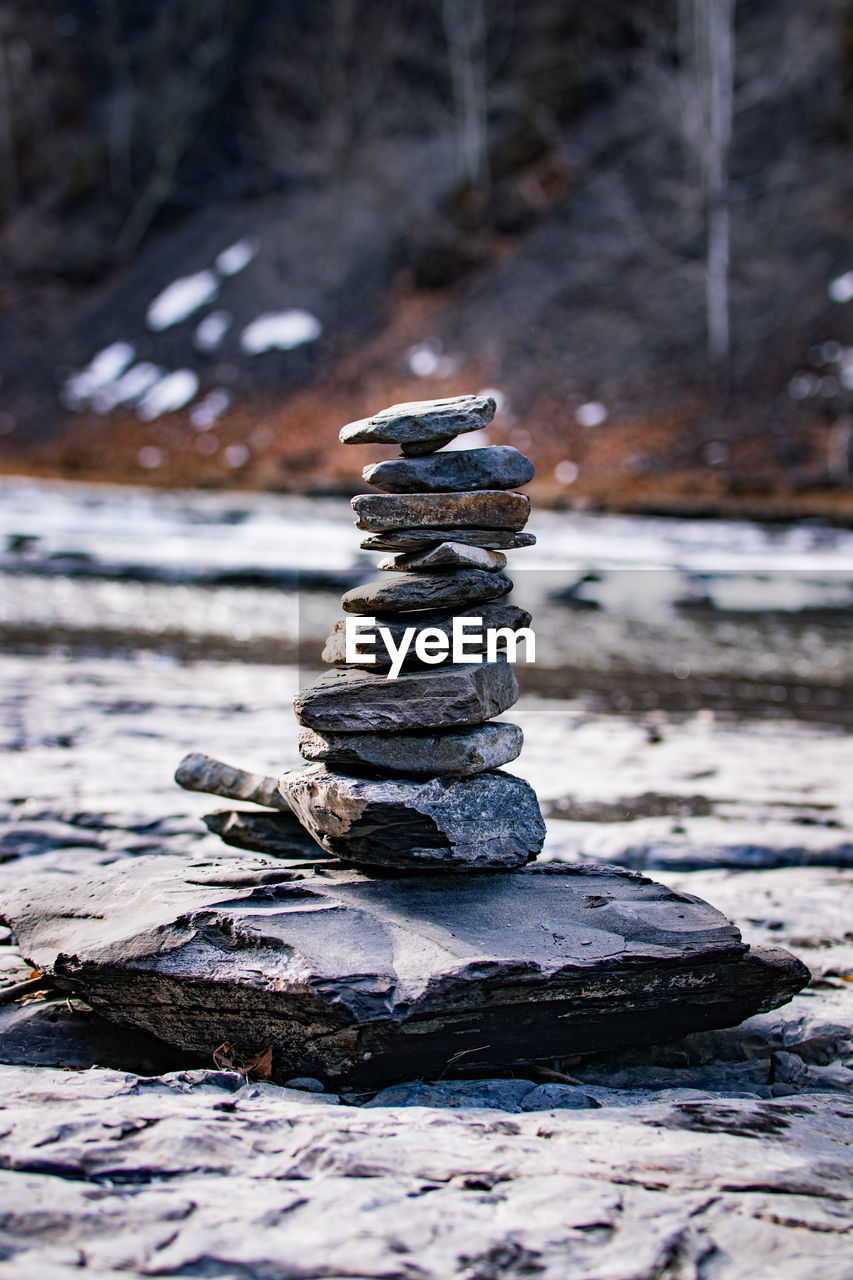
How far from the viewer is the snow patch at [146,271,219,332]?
30.0 metres

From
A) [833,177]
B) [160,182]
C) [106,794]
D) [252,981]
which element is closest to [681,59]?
[833,177]

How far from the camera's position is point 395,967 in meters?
2.93

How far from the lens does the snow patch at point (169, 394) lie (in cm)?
2803

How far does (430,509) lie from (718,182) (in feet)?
70.4

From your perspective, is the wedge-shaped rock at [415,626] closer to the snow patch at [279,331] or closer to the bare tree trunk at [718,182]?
the bare tree trunk at [718,182]

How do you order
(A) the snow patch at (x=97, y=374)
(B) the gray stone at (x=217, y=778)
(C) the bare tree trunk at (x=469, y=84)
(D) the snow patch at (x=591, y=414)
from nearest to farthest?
(B) the gray stone at (x=217, y=778) → (D) the snow patch at (x=591, y=414) → (C) the bare tree trunk at (x=469, y=84) → (A) the snow patch at (x=97, y=374)

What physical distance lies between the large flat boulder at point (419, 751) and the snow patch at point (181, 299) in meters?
28.6

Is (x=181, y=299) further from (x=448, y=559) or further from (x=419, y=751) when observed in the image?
(x=419, y=751)

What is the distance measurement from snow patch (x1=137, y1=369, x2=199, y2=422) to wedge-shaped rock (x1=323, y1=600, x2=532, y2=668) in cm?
2573

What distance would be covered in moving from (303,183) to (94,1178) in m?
33.7

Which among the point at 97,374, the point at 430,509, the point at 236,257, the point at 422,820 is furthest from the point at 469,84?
the point at 422,820

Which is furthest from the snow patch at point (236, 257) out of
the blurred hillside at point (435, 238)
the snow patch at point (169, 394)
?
the snow patch at point (169, 394)

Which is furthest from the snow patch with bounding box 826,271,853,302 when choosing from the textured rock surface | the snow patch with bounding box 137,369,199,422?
the textured rock surface

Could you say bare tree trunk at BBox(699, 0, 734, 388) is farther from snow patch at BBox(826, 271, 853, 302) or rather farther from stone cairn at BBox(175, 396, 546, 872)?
stone cairn at BBox(175, 396, 546, 872)
